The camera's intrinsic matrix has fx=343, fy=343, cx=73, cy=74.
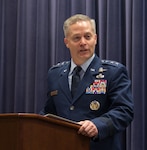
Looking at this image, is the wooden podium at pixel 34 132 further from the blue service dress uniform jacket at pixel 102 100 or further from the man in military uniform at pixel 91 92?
the blue service dress uniform jacket at pixel 102 100

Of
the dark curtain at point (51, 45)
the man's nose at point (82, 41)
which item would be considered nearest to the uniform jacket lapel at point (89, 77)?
the man's nose at point (82, 41)

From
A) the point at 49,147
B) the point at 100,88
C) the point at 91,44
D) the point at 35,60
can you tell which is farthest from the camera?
the point at 35,60

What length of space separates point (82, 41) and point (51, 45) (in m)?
0.86

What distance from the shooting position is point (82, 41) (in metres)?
1.73

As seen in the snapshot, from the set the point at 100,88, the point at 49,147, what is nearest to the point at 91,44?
the point at 100,88

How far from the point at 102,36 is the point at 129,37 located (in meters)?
0.20

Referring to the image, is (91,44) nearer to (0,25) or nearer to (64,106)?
(64,106)

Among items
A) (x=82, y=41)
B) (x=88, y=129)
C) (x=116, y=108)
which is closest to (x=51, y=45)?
(x=82, y=41)

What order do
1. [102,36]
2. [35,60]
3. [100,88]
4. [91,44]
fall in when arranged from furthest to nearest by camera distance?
[35,60] < [102,36] < [91,44] < [100,88]

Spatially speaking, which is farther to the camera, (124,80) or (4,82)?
(4,82)

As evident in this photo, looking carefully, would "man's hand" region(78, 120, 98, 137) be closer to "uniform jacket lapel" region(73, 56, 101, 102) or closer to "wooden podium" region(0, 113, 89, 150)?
"wooden podium" region(0, 113, 89, 150)

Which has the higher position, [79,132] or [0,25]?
[0,25]

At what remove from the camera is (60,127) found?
1265 millimetres

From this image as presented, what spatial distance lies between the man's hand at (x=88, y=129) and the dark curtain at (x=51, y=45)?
0.84 m
